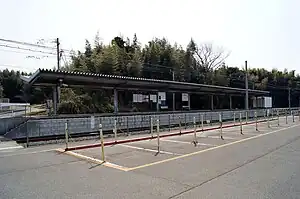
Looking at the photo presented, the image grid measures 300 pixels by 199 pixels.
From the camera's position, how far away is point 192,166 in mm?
7344

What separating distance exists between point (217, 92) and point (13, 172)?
3183 centimetres

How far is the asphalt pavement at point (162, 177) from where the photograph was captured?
5.05 metres

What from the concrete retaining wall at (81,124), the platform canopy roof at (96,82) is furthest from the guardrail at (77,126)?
the platform canopy roof at (96,82)

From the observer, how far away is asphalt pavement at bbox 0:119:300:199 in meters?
5.05

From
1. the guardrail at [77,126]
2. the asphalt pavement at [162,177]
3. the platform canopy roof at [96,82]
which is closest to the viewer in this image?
the asphalt pavement at [162,177]

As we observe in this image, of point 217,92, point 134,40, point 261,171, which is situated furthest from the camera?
point 134,40

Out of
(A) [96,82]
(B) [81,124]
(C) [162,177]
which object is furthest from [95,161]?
(A) [96,82]

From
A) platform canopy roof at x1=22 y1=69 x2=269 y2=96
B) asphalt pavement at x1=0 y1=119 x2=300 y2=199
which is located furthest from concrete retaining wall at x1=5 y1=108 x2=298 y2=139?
asphalt pavement at x1=0 y1=119 x2=300 y2=199

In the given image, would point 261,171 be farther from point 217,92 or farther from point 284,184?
point 217,92

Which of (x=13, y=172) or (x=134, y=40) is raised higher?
(x=134, y=40)

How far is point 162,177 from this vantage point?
619cm

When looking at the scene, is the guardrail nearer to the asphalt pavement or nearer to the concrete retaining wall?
the concrete retaining wall

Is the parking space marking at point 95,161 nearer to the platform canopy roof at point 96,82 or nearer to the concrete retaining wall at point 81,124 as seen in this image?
the concrete retaining wall at point 81,124

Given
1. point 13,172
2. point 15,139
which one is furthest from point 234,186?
point 15,139
